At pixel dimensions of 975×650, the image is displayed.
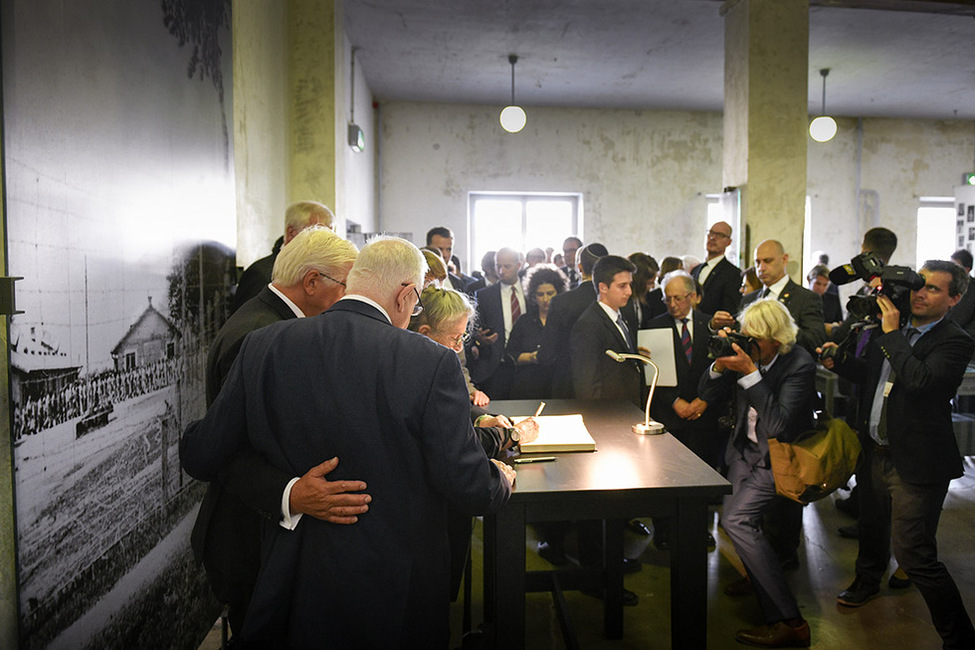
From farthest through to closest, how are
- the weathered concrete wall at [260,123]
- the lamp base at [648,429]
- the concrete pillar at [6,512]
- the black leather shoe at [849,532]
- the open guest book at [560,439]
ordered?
the black leather shoe at [849,532] < the weathered concrete wall at [260,123] < the lamp base at [648,429] < the open guest book at [560,439] < the concrete pillar at [6,512]

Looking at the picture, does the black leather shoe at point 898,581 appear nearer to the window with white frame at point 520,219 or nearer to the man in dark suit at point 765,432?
the man in dark suit at point 765,432

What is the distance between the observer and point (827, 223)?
440 inches

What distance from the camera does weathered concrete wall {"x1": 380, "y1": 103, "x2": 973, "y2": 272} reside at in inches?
406

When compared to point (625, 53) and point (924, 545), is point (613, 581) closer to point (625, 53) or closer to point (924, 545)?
point (924, 545)

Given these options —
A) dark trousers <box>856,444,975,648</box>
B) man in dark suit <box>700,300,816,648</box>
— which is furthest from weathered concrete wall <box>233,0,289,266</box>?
dark trousers <box>856,444,975,648</box>

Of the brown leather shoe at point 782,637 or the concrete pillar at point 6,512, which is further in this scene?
the brown leather shoe at point 782,637

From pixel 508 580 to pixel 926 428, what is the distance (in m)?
1.85

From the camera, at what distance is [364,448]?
154 cm

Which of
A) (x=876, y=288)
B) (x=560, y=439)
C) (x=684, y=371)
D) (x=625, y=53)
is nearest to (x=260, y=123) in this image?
(x=560, y=439)

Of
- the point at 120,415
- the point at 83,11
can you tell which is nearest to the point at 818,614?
the point at 120,415

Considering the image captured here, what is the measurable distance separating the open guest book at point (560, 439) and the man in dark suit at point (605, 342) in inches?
28.3

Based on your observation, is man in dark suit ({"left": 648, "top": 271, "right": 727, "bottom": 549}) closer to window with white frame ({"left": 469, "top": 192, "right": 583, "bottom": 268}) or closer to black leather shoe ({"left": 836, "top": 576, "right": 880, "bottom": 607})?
black leather shoe ({"left": 836, "top": 576, "right": 880, "bottom": 607})

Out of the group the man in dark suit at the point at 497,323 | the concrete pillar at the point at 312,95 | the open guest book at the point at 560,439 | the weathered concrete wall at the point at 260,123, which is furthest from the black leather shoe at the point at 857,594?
the concrete pillar at the point at 312,95

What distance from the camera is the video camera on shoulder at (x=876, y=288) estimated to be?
9.19 feet
